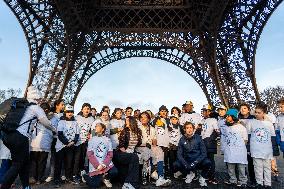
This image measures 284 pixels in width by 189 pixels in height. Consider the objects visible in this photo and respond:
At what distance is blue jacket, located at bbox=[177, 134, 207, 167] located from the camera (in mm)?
7406

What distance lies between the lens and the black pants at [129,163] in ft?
21.8

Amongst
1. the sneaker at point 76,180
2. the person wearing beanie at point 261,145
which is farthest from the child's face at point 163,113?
the sneaker at point 76,180

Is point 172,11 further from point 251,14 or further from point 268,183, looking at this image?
point 268,183

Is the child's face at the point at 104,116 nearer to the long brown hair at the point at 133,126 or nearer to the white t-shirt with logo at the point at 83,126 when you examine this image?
the white t-shirt with logo at the point at 83,126

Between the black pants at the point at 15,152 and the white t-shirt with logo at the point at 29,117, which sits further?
the white t-shirt with logo at the point at 29,117

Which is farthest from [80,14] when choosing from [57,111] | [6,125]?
[6,125]

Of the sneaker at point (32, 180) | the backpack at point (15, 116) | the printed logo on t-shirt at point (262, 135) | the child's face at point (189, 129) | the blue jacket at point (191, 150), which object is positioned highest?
the backpack at point (15, 116)

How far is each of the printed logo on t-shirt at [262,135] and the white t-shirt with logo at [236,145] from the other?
0.24 m

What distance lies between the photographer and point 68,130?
24.9 ft

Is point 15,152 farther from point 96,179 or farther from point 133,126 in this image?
point 133,126

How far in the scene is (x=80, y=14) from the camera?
17.4m

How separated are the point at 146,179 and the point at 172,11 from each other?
12772mm

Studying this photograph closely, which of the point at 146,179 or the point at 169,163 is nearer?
the point at 146,179

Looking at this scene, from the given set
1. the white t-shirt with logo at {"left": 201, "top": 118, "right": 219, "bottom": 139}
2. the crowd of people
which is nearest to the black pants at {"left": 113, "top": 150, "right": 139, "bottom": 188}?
the crowd of people
